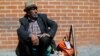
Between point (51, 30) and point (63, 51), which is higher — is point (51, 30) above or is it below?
above

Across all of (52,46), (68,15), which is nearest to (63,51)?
(52,46)

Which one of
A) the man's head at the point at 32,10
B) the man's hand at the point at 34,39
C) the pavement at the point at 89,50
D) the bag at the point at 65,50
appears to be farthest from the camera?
the pavement at the point at 89,50

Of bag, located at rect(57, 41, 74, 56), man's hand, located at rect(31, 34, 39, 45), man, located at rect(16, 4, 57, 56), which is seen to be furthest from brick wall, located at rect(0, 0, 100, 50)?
man's hand, located at rect(31, 34, 39, 45)

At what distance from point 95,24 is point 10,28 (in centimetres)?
181

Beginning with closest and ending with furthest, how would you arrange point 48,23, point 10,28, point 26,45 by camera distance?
1. point 26,45
2. point 48,23
3. point 10,28

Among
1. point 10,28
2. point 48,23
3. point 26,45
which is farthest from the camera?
point 10,28

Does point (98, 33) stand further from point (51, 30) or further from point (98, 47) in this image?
point (51, 30)

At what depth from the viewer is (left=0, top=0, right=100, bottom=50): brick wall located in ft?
26.3

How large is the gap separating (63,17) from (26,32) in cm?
220

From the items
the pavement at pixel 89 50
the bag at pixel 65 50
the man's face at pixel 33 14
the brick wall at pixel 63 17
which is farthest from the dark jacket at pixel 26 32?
the pavement at pixel 89 50

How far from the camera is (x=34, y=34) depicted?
6055mm

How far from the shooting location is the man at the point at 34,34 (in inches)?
234

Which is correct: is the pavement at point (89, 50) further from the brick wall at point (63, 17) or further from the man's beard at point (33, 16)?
the man's beard at point (33, 16)

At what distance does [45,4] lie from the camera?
8086mm
